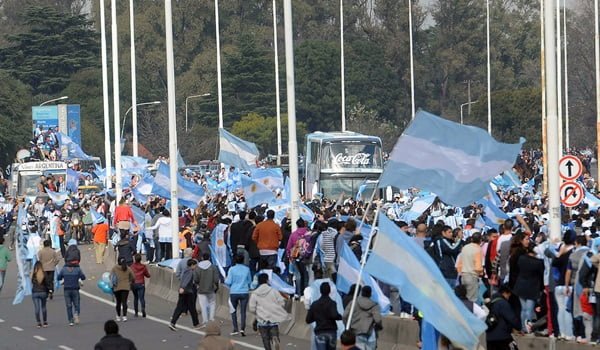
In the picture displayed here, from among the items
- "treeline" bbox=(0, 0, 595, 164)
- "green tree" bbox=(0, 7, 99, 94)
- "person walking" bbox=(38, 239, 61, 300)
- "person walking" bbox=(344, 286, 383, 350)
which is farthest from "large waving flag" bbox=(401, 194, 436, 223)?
"green tree" bbox=(0, 7, 99, 94)

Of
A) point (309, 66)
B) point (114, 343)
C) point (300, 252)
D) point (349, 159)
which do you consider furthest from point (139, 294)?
point (309, 66)

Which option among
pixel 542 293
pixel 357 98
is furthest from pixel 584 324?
pixel 357 98

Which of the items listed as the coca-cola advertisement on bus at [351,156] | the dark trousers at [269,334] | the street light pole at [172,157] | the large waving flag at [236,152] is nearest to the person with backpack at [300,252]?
the dark trousers at [269,334]

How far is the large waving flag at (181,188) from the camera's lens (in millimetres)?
36688

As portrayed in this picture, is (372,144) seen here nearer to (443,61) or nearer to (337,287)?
(337,287)

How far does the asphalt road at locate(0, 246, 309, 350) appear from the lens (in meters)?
24.4

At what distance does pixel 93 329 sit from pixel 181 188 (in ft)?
33.6

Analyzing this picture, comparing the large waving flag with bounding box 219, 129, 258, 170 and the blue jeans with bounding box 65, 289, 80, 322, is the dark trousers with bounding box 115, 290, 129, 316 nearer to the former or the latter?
the blue jeans with bounding box 65, 289, 80, 322

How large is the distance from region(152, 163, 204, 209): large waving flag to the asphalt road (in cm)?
377

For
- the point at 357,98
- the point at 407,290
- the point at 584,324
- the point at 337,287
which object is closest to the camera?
the point at 407,290

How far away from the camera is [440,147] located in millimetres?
18016

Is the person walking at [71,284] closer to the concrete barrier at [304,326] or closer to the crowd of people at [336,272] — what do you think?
the crowd of people at [336,272]

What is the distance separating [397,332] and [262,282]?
2.04 meters

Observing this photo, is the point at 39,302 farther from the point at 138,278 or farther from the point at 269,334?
the point at 269,334
